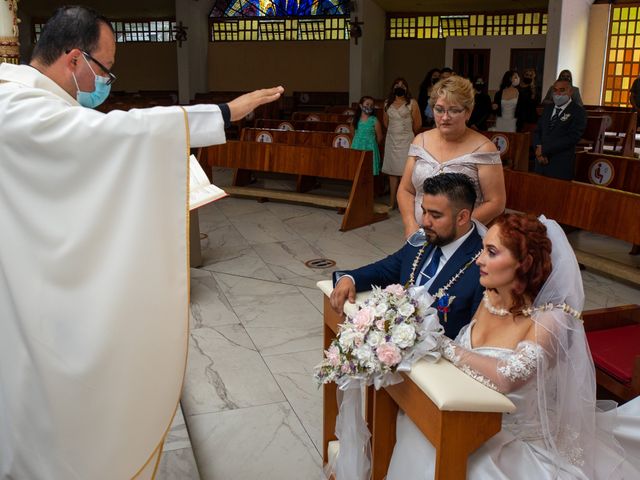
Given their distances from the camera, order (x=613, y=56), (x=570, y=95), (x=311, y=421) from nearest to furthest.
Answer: (x=311, y=421) → (x=570, y=95) → (x=613, y=56)

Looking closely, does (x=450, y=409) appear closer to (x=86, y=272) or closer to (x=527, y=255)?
(x=527, y=255)

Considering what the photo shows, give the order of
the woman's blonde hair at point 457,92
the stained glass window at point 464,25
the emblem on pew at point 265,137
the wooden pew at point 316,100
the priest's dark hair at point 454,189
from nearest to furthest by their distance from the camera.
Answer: the priest's dark hair at point 454,189 < the woman's blonde hair at point 457,92 < the emblem on pew at point 265,137 < the stained glass window at point 464,25 < the wooden pew at point 316,100

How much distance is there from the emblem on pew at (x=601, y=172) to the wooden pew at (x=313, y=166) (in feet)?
7.05

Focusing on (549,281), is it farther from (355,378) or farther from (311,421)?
(311,421)

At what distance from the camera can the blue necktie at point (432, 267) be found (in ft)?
8.05

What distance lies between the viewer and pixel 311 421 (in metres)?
3.24

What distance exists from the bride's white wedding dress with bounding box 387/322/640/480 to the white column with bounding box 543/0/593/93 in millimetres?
11925

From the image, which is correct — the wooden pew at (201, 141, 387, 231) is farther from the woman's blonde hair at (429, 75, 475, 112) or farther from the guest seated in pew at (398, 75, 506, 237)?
the woman's blonde hair at (429, 75, 475, 112)

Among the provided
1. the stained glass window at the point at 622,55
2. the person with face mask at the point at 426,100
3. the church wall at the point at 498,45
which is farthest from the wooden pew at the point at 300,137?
the stained glass window at the point at 622,55

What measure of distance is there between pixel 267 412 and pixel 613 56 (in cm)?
1392

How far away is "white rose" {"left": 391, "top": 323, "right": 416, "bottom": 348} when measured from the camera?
189cm

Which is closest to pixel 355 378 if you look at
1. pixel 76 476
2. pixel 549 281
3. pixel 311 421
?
pixel 549 281

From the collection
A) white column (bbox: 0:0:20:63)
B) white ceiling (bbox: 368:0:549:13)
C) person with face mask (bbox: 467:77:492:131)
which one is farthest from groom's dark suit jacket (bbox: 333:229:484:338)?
white ceiling (bbox: 368:0:549:13)

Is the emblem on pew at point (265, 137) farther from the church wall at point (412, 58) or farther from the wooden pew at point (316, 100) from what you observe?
the church wall at point (412, 58)
